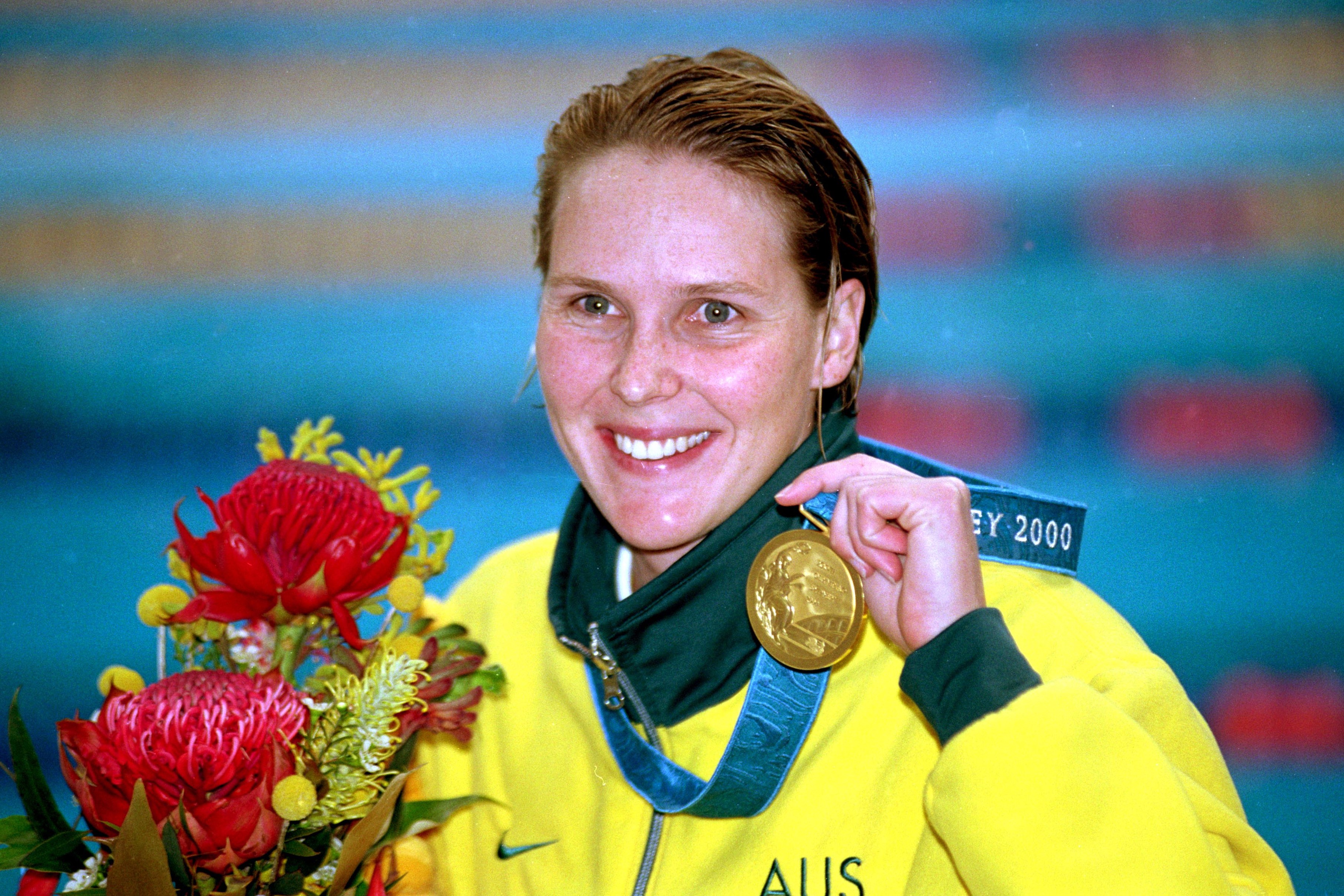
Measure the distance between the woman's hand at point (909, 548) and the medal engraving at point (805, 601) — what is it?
0.02 meters

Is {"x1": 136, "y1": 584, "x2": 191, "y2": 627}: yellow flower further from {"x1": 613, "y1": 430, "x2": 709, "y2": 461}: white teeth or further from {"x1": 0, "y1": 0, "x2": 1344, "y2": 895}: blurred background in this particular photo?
{"x1": 0, "y1": 0, "x2": 1344, "y2": 895}: blurred background

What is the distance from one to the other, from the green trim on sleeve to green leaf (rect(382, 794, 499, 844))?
0.37 metres

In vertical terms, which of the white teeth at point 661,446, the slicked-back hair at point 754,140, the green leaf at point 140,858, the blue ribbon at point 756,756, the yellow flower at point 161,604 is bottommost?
the blue ribbon at point 756,756

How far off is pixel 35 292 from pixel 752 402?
2.16 m

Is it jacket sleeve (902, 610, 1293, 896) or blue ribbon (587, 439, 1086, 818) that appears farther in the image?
blue ribbon (587, 439, 1086, 818)

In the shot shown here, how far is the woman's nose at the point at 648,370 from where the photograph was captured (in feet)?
3.56

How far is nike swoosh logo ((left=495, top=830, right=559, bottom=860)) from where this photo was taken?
43.2 inches

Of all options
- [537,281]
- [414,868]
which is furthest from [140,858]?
[537,281]

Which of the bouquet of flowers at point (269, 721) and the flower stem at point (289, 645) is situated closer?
the bouquet of flowers at point (269, 721)

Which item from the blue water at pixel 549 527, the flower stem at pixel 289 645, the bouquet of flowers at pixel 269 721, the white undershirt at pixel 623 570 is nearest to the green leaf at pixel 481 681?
the bouquet of flowers at pixel 269 721

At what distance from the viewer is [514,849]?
3.68ft

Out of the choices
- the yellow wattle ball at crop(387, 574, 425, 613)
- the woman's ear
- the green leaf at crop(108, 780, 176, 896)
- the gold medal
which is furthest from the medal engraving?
the green leaf at crop(108, 780, 176, 896)

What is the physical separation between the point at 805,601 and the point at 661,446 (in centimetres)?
22

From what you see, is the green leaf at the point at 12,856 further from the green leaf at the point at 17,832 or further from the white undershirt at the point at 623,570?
the white undershirt at the point at 623,570
